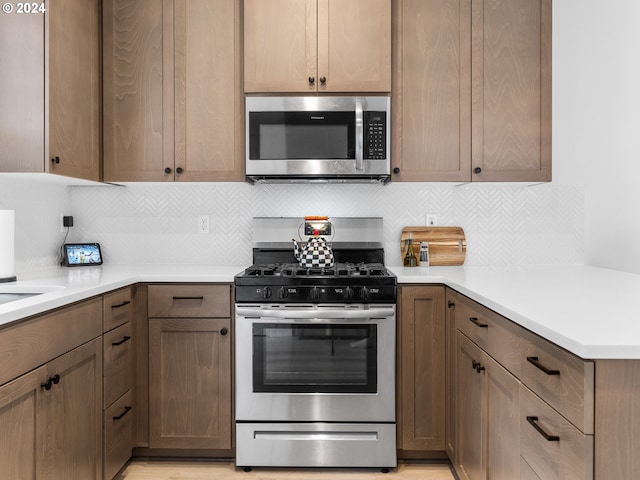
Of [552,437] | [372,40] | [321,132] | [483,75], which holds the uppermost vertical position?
[372,40]

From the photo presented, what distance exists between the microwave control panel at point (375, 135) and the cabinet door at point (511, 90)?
1.60 ft

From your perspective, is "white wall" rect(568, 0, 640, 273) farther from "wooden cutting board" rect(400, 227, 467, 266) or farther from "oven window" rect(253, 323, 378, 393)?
"oven window" rect(253, 323, 378, 393)

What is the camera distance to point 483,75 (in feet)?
8.02

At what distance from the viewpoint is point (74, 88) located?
7.16ft

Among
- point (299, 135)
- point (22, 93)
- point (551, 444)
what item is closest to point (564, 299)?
point (551, 444)

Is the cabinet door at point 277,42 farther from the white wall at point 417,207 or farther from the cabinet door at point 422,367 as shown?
the cabinet door at point 422,367

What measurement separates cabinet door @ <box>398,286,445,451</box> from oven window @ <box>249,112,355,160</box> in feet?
2.67

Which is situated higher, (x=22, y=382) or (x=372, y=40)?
(x=372, y=40)

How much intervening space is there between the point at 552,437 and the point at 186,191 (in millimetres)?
2289

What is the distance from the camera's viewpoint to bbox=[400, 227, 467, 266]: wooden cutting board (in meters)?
2.74

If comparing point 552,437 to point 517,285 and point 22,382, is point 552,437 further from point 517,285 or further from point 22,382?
point 22,382

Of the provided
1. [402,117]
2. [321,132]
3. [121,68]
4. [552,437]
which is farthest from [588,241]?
[121,68]

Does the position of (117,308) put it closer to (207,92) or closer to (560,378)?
(207,92)

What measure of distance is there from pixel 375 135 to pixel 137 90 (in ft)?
4.21
